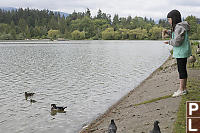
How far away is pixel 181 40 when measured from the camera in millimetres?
9461

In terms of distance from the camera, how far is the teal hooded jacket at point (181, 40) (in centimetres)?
944

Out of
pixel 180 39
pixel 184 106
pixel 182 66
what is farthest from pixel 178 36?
pixel 184 106

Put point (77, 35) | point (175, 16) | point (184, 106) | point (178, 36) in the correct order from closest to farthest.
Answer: point (184, 106), point (178, 36), point (175, 16), point (77, 35)

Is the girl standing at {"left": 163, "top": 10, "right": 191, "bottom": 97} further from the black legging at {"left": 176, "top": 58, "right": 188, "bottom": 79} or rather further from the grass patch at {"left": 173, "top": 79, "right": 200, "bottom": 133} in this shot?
the grass patch at {"left": 173, "top": 79, "right": 200, "bottom": 133}

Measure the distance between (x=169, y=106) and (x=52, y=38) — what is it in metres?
184

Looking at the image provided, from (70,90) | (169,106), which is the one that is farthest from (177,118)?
(70,90)

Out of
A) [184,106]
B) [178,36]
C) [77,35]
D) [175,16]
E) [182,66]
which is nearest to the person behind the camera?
[184,106]

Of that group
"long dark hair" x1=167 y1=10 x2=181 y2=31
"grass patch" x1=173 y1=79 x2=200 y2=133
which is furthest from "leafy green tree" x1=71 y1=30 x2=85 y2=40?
"long dark hair" x1=167 y1=10 x2=181 y2=31

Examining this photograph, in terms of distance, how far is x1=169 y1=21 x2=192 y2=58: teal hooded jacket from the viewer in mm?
9438

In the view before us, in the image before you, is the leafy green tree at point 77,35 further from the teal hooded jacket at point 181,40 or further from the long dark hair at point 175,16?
the teal hooded jacket at point 181,40

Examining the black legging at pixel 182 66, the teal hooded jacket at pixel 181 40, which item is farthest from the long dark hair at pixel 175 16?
the black legging at pixel 182 66

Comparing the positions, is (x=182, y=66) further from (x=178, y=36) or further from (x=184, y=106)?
(x=184, y=106)

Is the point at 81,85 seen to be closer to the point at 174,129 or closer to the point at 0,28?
the point at 174,129

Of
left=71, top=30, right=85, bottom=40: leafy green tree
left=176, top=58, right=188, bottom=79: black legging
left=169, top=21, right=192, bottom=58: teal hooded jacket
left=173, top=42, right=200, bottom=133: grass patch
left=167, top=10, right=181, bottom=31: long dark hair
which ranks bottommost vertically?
left=173, top=42, right=200, bottom=133: grass patch
